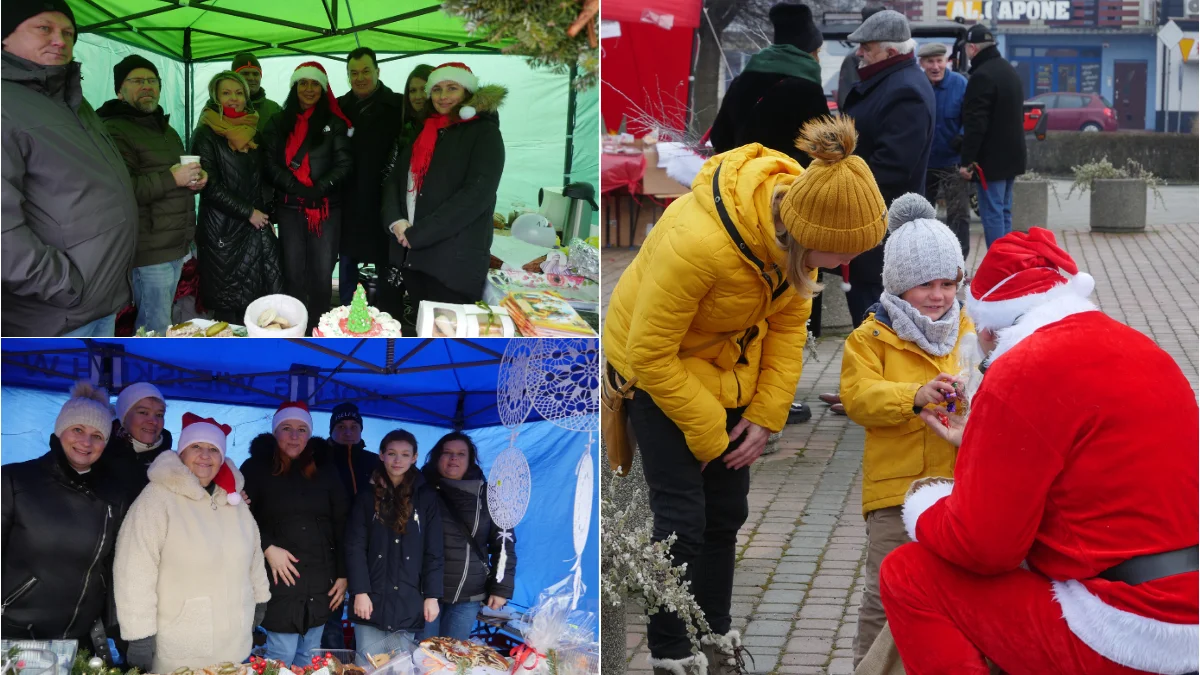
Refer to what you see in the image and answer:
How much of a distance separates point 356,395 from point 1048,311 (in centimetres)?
188

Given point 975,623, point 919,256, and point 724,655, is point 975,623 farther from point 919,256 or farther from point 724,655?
point 919,256

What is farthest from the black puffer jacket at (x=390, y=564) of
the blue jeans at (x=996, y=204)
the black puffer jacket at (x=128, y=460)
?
the blue jeans at (x=996, y=204)

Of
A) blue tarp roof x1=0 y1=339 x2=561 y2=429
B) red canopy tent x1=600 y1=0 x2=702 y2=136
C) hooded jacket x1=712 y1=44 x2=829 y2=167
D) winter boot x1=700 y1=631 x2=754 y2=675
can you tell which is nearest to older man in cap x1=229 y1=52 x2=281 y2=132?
blue tarp roof x1=0 y1=339 x2=561 y2=429

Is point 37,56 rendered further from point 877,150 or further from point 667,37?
point 667,37

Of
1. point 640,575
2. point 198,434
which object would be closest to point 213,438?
point 198,434

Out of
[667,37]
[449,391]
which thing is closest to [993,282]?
[449,391]

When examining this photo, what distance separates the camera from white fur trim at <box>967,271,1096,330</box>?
111 inches

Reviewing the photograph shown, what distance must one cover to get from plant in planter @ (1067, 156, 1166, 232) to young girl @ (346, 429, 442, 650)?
11.8 metres

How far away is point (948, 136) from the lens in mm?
9773

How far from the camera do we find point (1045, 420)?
8.44ft

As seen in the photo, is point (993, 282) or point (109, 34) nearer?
point (993, 282)

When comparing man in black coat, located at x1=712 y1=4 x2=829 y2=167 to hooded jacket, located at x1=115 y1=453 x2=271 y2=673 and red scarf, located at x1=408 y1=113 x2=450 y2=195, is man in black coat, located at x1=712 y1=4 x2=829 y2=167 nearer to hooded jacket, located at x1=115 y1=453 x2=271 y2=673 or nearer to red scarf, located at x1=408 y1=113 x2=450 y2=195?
red scarf, located at x1=408 y1=113 x2=450 y2=195

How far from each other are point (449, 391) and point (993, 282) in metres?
1.51

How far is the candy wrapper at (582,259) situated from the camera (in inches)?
140
